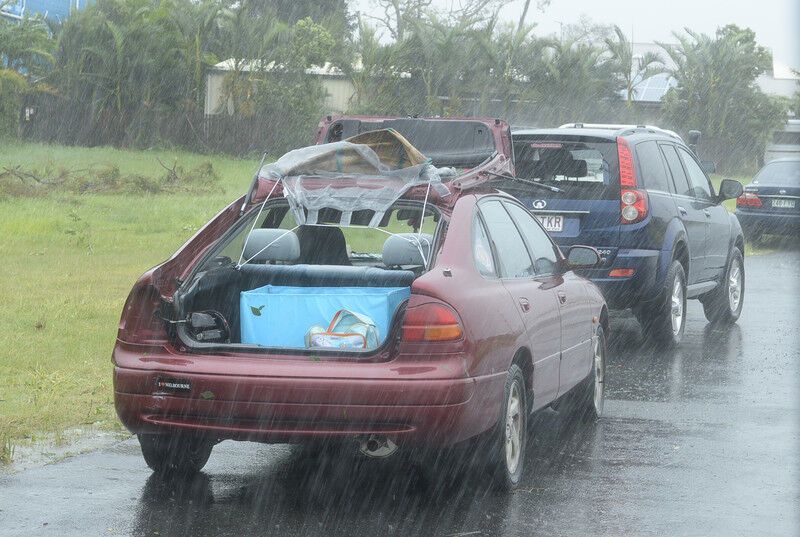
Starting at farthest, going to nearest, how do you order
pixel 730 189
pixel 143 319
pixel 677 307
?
1. pixel 730 189
2. pixel 677 307
3. pixel 143 319

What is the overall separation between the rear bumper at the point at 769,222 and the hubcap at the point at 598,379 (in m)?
15.4

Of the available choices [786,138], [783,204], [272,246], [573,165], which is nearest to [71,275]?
[573,165]

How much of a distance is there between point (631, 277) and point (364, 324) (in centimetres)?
522

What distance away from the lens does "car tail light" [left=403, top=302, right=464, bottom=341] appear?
5.74m

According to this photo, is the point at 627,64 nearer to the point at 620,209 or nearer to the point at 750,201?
the point at 750,201

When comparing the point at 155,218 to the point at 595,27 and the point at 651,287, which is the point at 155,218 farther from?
the point at 595,27

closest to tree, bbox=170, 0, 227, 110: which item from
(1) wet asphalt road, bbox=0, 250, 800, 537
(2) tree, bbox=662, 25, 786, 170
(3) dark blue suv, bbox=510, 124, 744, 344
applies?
(2) tree, bbox=662, 25, 786, 170

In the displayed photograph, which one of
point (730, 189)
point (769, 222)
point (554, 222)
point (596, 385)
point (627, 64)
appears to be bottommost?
point (769, 222)

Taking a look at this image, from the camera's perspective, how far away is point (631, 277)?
10.9 meters

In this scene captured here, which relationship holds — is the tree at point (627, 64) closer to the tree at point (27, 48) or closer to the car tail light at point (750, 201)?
the tree at point (27, 48)

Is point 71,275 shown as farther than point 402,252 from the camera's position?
Yes

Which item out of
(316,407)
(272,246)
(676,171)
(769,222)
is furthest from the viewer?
(769,222)

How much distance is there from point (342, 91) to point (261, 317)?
3242cm

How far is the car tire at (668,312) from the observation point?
37.0ft
